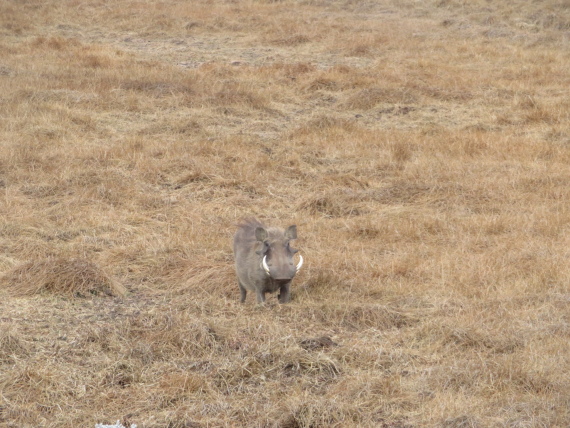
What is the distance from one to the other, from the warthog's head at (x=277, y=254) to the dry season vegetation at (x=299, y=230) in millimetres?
271

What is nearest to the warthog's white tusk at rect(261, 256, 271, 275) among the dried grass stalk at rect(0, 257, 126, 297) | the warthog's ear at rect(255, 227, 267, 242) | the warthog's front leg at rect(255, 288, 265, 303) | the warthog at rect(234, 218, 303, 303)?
the warthog at rect(234, 218, 303, 303)

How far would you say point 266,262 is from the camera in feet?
18.4

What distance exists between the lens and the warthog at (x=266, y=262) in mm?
5562

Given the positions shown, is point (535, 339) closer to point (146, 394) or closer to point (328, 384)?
point (328, 384)

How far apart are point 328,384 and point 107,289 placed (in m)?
2.11

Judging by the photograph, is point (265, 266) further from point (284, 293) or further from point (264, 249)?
point (284, 293)

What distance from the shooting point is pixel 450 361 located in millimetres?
4809

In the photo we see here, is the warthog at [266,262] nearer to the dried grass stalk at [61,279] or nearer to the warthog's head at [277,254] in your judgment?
the warthog's head at [277,254]

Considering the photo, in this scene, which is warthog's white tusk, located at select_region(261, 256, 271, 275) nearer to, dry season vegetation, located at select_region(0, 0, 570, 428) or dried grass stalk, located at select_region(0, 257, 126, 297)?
dry season vegetation, located at select_region(0, 0, 570, 428)

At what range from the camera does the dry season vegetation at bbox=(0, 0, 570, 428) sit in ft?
14.6

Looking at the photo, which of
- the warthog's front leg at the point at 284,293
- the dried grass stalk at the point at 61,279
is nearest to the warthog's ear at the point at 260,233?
the warthog's front leg at the point at 284,293

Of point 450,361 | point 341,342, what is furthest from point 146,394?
point 450,361

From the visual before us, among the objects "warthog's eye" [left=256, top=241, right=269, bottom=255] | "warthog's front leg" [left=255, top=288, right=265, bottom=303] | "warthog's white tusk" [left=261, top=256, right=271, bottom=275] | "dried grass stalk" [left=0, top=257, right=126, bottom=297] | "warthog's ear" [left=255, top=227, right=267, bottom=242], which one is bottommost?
"warthog's front leg" [left=255, top=288, right=265, bottom=303]

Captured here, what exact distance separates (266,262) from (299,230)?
2178 mm
